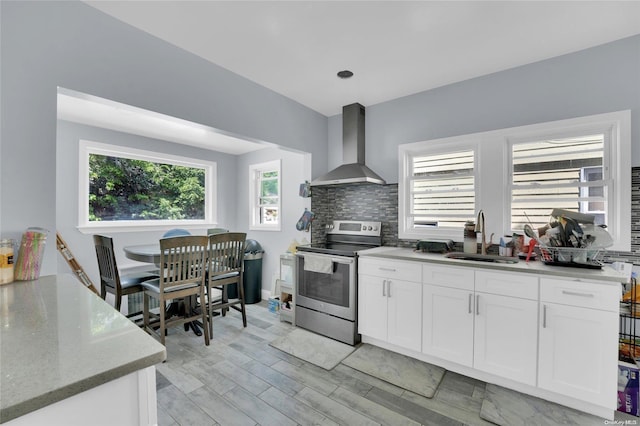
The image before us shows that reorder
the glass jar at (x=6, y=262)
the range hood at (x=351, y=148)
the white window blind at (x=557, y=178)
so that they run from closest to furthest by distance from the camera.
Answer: the glass jar at (x=6, y=262), the white window blind at (x=557, y=178), the range hood at (x=351, y=148)

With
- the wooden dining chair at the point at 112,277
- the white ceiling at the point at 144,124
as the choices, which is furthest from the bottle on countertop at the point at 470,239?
the wooden dining chair at the point at 112,277

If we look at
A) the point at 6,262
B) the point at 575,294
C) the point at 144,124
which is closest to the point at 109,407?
the point at 6,262

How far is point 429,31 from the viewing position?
203 cm

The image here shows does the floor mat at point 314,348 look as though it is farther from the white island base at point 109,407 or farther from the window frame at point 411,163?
the white island base at point 109,407

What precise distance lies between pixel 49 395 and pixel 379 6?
2260 mm

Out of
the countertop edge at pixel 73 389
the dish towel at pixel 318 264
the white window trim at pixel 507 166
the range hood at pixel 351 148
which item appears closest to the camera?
the countertop edge at pixel 73 389

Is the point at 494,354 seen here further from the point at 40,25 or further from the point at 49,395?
the point at 40,25

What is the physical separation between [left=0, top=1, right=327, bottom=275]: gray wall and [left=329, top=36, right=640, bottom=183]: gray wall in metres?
1.94

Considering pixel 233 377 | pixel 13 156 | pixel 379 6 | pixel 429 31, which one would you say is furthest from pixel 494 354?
pixel 13 156

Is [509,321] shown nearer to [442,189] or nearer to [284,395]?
[442,189]

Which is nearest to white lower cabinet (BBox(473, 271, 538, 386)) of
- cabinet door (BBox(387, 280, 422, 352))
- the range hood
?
cabinet door (BBox(387, 280, 422, 352))

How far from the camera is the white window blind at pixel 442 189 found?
2834mm

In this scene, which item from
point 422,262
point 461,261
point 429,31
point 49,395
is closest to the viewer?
point 49,395

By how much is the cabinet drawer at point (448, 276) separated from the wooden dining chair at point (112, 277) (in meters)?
2.76
